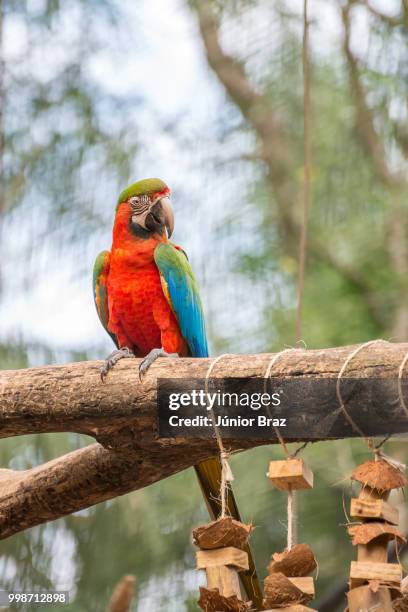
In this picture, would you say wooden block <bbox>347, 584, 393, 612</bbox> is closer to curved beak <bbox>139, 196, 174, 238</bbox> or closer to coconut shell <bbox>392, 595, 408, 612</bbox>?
coconut shell <bbox>392, 595, 408, 612</bbox>

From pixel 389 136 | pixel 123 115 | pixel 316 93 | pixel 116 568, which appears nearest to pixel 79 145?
pixel 123 115

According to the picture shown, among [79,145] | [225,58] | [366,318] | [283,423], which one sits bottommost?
[283,423]

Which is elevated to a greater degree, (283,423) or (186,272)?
(186,272)

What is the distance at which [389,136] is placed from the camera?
394 cm

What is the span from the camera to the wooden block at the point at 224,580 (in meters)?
1.06

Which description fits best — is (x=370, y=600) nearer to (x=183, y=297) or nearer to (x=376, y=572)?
(x=376, y=572)

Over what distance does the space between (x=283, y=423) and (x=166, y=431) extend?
18cm

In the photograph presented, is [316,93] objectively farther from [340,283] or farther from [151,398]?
[151,398]

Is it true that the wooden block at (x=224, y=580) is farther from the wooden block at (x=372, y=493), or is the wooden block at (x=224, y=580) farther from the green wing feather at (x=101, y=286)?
the green wing feather at (x=101, y=286)

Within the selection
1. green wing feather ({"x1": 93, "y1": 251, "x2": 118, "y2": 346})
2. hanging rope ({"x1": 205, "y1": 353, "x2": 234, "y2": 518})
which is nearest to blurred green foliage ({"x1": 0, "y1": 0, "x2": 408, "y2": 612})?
green wing feather ({"x1": 93, "y1": 251, "x2": 118, "y2": 346})

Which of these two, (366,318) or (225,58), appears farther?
(225,58)

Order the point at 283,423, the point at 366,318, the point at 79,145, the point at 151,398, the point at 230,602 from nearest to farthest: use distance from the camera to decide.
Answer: the point at 230,602
the point at 283,423
the point at 151,398
the point at 366,318
the point at 79,145

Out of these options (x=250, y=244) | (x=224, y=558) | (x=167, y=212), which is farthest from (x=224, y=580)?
Answer: (x=250, y=244)

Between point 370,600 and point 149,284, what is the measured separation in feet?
4.25
